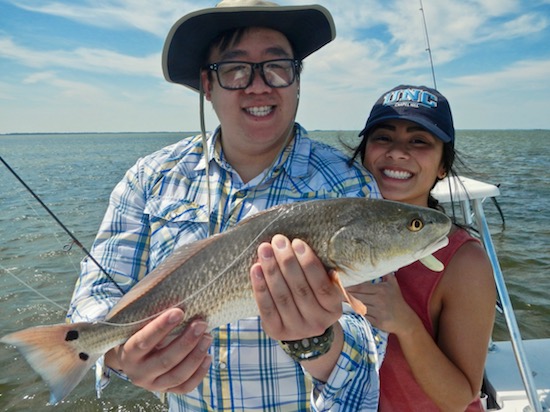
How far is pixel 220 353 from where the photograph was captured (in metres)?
2.20

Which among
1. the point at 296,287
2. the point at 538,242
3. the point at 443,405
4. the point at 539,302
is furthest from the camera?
the point at 538,242

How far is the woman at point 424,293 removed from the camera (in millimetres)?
2480

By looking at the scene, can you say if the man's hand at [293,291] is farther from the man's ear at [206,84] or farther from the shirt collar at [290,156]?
the man's ear at [206,84]

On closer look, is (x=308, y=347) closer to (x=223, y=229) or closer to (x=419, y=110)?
(x=223, y=229)

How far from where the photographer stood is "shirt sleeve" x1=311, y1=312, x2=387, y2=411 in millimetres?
2061

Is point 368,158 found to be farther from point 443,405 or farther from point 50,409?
point 50,409

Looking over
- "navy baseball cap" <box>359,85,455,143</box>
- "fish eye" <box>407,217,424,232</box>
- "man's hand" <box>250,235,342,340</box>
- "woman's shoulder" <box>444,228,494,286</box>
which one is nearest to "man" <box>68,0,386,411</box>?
"man's hand" <box>250,235,342,340</box>

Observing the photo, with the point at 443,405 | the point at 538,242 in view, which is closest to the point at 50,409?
the point at 443,405

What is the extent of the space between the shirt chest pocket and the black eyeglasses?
752mm

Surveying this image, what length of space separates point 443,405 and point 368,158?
5.41 ft

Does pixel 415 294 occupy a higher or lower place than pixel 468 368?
higher

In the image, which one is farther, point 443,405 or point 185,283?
point 443,405

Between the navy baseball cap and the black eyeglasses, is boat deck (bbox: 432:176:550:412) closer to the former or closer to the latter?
the navy baseball cap

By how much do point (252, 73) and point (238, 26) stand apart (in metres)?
0.31
